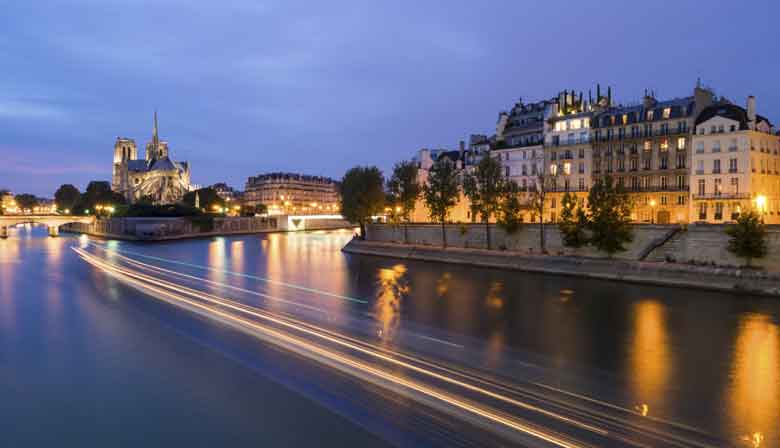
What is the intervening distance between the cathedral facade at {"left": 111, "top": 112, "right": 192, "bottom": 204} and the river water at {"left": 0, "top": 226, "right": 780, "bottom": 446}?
390 feet

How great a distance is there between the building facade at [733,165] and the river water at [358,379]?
55.8 ft

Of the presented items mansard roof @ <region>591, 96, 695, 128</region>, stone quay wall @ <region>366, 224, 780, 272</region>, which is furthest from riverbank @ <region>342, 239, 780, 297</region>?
mansard roof @ <region>591, 96, 695, 128</region>

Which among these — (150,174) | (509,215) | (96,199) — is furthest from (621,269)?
(150,174)

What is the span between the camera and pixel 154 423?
13.3 metres

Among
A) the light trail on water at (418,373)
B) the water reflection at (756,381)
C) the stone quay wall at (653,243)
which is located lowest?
the water reflection at (756,381)

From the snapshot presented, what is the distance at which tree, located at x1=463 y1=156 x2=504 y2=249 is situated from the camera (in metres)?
51.4

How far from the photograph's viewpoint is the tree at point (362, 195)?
67.6 m

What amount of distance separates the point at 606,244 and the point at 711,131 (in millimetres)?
16832

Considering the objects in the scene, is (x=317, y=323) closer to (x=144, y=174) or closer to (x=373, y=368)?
(x=373, y=368)

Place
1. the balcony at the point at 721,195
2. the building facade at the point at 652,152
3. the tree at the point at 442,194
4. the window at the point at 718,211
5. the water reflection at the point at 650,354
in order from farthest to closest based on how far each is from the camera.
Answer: the tree at the point at 442,194, the building facade at the point at 652,152, the window at the point at 718,211, the balcony at the point at 721,195, the water reflection at the point at 650,354

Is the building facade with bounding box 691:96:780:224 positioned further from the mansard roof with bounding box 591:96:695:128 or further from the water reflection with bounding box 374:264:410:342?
the water reflection with bounding box 374:264:410:342

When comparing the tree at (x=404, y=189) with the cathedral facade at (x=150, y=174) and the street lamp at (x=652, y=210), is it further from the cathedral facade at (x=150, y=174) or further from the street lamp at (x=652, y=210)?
the cathedral facade at (x=150, y=174)

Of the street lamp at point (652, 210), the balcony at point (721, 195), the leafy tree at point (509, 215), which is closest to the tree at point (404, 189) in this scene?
the leafy tree at point (509, 215)

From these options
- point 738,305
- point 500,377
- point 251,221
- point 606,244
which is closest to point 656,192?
point 606,244
